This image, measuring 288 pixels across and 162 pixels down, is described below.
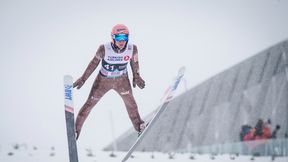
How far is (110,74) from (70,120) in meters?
1.07

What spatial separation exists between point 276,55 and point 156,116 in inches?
520

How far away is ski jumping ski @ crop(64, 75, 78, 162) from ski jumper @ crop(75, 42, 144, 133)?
0.35 m

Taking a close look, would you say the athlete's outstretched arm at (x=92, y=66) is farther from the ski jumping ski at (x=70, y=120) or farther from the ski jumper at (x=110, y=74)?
the ski jumping ski at (x=70, y=120)

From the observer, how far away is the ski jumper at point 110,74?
584cm

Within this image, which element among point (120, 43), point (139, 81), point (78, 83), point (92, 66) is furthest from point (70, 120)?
point (120, 43)

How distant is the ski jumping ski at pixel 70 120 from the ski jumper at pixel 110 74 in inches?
13.9

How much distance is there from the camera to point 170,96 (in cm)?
646

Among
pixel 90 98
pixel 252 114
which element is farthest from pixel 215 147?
pixel 90 98

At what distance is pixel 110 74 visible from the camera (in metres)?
5.95

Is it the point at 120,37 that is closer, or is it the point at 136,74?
the point at 120,37

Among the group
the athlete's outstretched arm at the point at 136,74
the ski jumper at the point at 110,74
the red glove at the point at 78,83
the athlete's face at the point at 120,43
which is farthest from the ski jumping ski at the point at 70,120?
the athlete's outstretched arm at the point at 136,74

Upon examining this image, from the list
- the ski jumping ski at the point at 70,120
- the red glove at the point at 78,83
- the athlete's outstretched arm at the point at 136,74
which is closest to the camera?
the ski jumping ski at the point at 70,120

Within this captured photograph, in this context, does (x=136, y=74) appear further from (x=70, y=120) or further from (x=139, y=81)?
(x=70, y=120)

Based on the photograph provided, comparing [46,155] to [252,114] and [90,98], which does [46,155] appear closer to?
[90,98]
